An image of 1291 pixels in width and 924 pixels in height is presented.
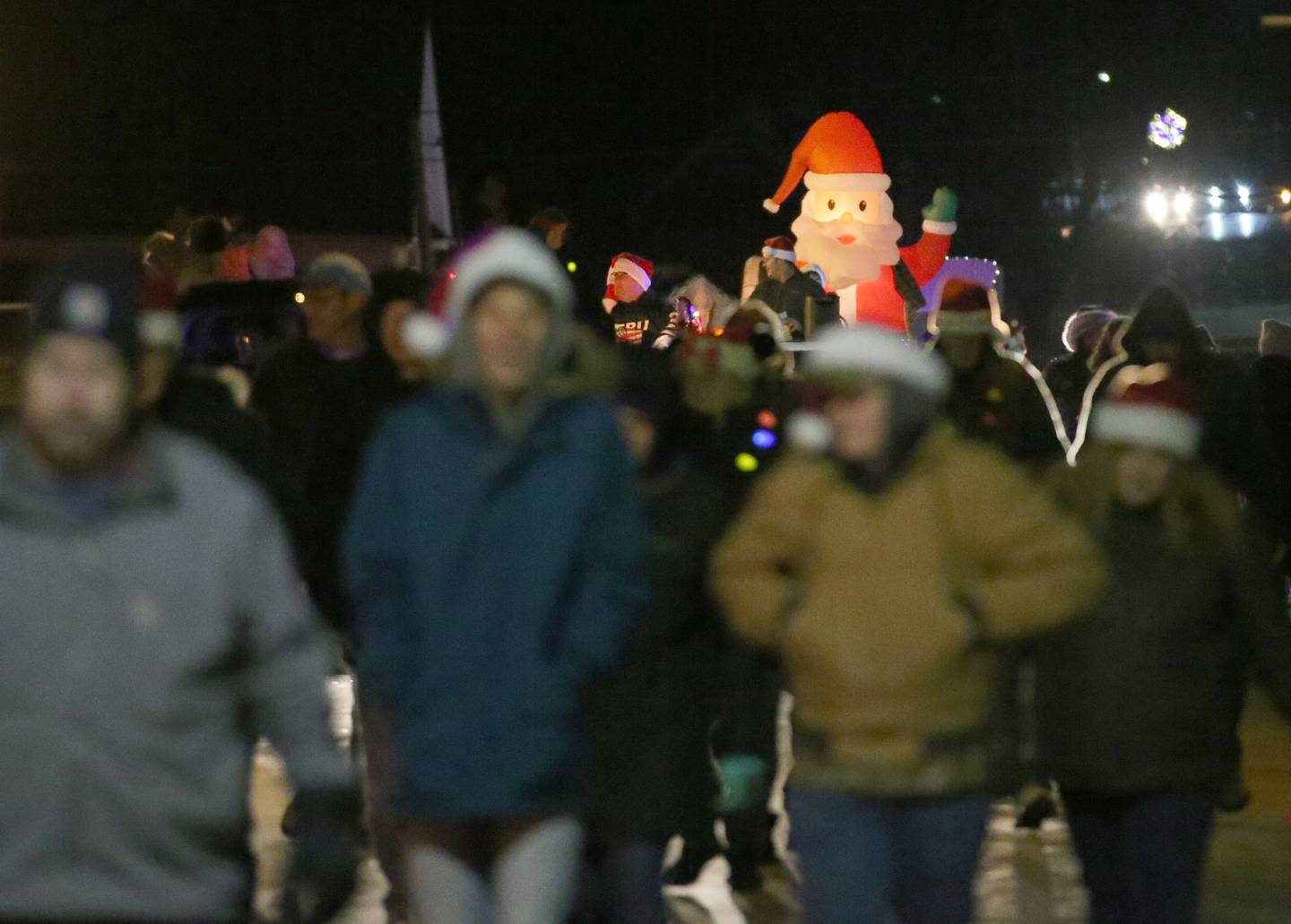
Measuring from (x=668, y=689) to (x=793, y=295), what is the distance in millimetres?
10134

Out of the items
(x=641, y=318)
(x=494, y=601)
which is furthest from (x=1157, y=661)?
(x=641, y=318)

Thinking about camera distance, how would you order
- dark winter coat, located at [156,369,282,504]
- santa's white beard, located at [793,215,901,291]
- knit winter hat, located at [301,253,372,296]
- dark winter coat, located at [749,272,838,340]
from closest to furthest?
dark winter coat, located at [156,369,282,504] < knit winter hat, located at [301,253,372,296] < dark winter coat, located at [749,272,838,340] < santa's white beard, located at [793,215,901,291]

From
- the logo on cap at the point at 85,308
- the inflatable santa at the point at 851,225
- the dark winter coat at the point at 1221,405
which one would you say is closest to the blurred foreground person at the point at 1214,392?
the dark winter coat at the point at 1221,405

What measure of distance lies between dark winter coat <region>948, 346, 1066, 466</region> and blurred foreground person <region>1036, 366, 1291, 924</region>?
9.02 feet

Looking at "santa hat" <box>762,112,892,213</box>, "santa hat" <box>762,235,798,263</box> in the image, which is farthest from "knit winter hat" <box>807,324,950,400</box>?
"santa hat" <box>762,112,892,213</box>

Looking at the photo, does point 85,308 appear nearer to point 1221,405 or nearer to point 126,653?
point 126,653

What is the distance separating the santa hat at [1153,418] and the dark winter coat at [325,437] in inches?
86.8

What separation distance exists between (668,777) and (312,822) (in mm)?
→ 2220

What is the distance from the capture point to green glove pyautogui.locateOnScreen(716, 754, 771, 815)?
6.89 metres

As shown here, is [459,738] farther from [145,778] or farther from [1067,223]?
[1067,223]

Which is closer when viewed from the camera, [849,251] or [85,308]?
[85,308]

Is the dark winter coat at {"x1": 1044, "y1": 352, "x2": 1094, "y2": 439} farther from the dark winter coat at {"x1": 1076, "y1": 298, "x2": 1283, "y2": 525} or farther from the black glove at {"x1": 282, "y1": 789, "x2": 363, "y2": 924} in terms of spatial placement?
the black glove at {"x1": 282, "y1": 789, "x2": 363, "y2": 924}

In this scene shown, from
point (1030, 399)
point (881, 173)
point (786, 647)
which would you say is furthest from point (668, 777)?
point (881, 173)

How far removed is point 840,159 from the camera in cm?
2186
